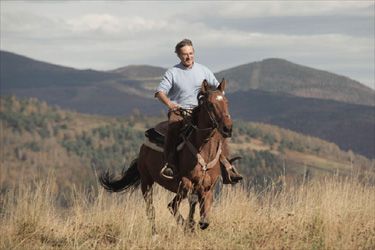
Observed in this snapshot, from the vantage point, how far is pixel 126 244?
786cm

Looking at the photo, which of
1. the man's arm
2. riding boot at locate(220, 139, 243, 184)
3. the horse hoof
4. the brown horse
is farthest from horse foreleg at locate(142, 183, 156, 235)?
the man's arm

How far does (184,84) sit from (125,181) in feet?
10.9

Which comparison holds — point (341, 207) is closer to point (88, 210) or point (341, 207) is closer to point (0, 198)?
point (88, 210)

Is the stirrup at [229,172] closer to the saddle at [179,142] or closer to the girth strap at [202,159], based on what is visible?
the saddle at [179,142]

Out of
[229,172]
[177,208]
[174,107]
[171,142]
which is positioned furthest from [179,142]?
[177,208]

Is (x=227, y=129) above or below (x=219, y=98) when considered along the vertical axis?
below

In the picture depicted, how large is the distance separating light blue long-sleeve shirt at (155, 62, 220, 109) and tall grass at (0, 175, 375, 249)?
2096 millimetres

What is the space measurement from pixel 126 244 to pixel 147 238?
0.39 meters

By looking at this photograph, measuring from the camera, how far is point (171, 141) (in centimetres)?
807

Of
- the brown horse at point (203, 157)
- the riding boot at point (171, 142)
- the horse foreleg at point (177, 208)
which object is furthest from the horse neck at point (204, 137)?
the horse foreleg at point (177, 208)

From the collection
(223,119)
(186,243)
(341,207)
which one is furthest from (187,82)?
(341,207)

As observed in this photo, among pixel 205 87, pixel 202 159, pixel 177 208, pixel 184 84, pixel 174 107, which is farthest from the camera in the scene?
pixel 184 84

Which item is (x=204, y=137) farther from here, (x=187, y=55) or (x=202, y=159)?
(x=187, y=55)

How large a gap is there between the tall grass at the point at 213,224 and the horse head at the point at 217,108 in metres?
1.75
